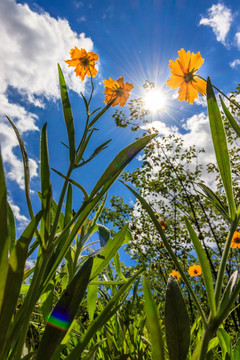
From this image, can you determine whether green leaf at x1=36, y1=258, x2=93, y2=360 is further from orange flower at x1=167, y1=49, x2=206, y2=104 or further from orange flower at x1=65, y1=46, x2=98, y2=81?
orange flower at x1=65, y1=46, x2=98, y2=81

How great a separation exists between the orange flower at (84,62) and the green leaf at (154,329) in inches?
34.7

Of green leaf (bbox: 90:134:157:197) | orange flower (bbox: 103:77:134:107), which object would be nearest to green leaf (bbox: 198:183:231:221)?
green leaf (bbox: 90:134:157:197)

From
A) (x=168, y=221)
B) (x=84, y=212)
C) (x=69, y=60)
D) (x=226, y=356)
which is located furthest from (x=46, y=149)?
(x=168, y=221)

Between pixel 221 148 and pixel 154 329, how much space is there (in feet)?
0.90

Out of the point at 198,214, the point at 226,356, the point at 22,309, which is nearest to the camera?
the point at 22,309

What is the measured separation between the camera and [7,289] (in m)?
0.31

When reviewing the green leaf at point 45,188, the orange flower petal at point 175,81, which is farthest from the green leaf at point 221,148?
the orange flower petal at point 175,81

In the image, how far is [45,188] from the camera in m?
0.43

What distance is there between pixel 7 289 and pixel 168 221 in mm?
5676

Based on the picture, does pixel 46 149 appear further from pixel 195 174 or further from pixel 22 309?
pixel 195 174

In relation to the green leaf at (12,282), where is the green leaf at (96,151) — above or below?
above

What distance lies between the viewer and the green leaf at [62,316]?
313 mm

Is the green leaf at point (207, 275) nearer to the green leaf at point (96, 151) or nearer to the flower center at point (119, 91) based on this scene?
the green leaf at point (96, 151)

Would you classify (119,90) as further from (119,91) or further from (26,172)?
(26,172)
